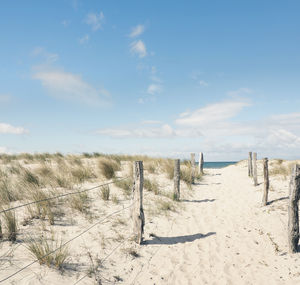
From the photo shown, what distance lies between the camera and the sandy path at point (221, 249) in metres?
4.16

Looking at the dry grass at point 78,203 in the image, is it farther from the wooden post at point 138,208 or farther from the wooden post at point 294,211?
the wooden post at point 294,211

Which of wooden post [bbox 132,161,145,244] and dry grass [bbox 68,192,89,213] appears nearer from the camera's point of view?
wooden post [bbox 132,161,145,244]

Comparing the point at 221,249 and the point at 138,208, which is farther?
the point at 221,249

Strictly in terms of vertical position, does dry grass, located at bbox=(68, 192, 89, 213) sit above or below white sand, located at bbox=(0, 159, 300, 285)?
above

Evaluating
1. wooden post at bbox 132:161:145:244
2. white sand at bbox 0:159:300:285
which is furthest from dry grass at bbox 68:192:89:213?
wooden post at bbox 132:161:145:244

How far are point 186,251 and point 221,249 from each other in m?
0.91

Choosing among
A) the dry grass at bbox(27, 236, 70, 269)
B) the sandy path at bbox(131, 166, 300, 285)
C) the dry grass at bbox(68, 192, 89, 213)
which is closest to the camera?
the dry grass at bbox(27, 236, 70, 269)

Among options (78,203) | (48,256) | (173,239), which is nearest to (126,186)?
(78,203)

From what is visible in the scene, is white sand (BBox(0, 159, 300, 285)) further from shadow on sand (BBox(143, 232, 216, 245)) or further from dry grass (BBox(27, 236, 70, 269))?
dry grass (BBox(27, 236, 70, 269))

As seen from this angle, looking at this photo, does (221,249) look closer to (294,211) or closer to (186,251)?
(186,251)

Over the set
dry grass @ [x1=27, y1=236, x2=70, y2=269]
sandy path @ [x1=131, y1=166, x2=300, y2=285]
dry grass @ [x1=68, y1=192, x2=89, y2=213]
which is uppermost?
dry grass @ [x1=68, y1=192, x2=89, y2=213]

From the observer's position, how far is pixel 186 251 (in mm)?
4980

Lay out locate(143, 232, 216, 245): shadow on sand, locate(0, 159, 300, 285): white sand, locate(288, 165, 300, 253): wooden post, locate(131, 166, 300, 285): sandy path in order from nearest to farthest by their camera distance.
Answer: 1. locate(0, 159, 300, 285): white sand
2. locate(131, 166, 300, 285): sandy path
3. locate(288, 165, 300, 253): wooden post
4. locate(143, 232, 216, 245): shadow on sand

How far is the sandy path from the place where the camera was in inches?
164
